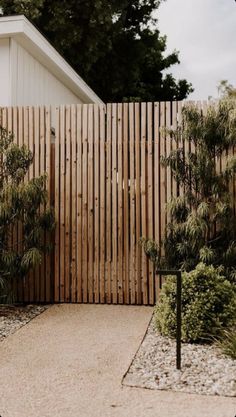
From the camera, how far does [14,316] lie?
6.14m

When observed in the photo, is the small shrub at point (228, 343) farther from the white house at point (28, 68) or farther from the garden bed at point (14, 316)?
the white house at point (28, 68)

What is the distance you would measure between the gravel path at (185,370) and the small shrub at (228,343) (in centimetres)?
6

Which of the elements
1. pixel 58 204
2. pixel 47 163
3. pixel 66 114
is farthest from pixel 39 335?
pixel 66 114

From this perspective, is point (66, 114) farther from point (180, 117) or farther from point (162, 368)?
point (162, 368)

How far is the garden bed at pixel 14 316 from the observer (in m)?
5.52

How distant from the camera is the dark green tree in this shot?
17.5 m

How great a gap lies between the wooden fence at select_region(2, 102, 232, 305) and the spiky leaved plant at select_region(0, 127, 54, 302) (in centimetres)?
43

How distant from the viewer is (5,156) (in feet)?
20.7

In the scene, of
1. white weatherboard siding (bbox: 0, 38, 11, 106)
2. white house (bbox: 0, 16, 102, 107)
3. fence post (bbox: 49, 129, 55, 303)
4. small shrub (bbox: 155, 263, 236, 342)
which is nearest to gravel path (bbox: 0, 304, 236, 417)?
small shrub (bbox: 155, 263, 236, 342)

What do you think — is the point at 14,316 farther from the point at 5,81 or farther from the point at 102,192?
the point at 5,81

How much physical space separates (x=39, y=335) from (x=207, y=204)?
247cm

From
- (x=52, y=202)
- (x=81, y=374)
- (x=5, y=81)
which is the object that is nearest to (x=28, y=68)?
(x=5, y=81)

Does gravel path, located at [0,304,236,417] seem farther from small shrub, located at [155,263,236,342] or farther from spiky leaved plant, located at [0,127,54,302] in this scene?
spiky leaved plant, located at [0,127,54,302]

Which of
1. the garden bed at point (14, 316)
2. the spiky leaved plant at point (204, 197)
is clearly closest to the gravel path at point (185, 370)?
the spiky leaved plant at point (204, 197)
